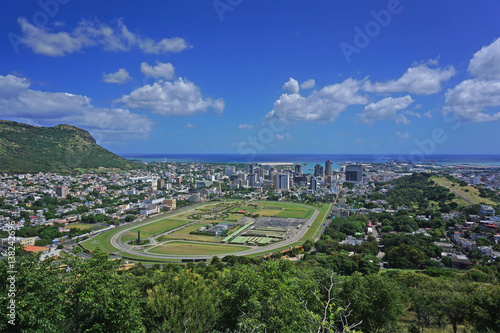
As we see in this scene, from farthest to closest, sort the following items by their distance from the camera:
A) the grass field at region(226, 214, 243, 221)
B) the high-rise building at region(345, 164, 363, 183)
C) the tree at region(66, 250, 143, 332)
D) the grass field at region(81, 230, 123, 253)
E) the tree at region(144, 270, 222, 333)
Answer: the high-rise building at region(345, 164, 363, 183), the grass field at region(226, 214, 243, 221), the grass field at region(81, 230, 123, 253), the tree at region(144, 270, 222, 333), the tree at region(66, 250, 143, 332)

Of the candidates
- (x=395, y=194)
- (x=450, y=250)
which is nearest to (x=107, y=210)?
(x=450, y=250)

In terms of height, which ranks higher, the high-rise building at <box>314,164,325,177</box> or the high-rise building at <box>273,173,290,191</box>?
the high-rise building at <box>314,164,325,177</box>

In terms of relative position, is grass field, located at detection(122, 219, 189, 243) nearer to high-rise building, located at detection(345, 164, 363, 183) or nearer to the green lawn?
the green lawn

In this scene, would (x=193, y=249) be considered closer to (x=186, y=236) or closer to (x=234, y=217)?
(x=186, y=236)

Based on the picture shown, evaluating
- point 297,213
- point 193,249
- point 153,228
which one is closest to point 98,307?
point 193,249

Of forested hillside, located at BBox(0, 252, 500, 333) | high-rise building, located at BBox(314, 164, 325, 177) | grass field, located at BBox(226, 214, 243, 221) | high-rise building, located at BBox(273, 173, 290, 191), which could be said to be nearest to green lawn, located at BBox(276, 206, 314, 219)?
grass field, located at BBox(226, 214, 243, 221)

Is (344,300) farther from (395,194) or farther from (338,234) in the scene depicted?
(395,194)
